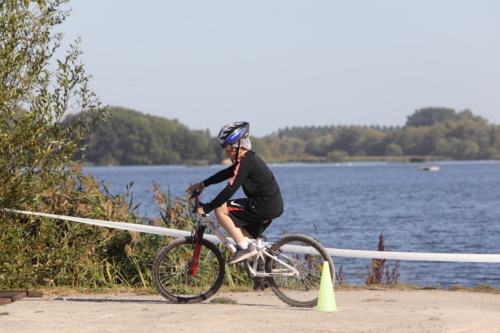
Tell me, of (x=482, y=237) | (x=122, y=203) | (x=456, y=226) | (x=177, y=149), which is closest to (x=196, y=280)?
(x=122, y=203)

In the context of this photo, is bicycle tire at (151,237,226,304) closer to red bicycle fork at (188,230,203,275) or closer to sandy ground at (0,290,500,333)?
red bicycle fork at (188,230,203,275)

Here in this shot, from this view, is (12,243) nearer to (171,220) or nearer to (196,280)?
(196,280)

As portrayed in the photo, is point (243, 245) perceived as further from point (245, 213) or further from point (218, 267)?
point (218, 267)

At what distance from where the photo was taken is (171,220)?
1119cm

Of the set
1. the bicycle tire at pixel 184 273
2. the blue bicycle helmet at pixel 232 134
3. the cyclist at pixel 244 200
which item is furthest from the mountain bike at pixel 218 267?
the blue bicycle helmet at pixel 232 134

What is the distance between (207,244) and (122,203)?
338 cm

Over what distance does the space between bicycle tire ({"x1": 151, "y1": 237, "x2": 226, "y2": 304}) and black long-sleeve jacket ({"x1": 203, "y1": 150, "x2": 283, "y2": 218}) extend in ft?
2.19

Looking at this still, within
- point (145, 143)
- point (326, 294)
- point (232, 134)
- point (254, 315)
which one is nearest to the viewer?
point (254, 315)

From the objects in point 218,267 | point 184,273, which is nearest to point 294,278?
point 218,267

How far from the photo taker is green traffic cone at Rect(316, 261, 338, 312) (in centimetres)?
732

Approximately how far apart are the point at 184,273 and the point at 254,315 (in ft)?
4.72

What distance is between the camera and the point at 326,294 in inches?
289

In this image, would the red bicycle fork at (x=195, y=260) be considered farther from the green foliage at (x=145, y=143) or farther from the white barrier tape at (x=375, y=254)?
the green foliage at (x=145, y=143)

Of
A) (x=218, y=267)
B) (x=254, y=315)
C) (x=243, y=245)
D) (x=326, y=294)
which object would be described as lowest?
(x=254, y=315)
